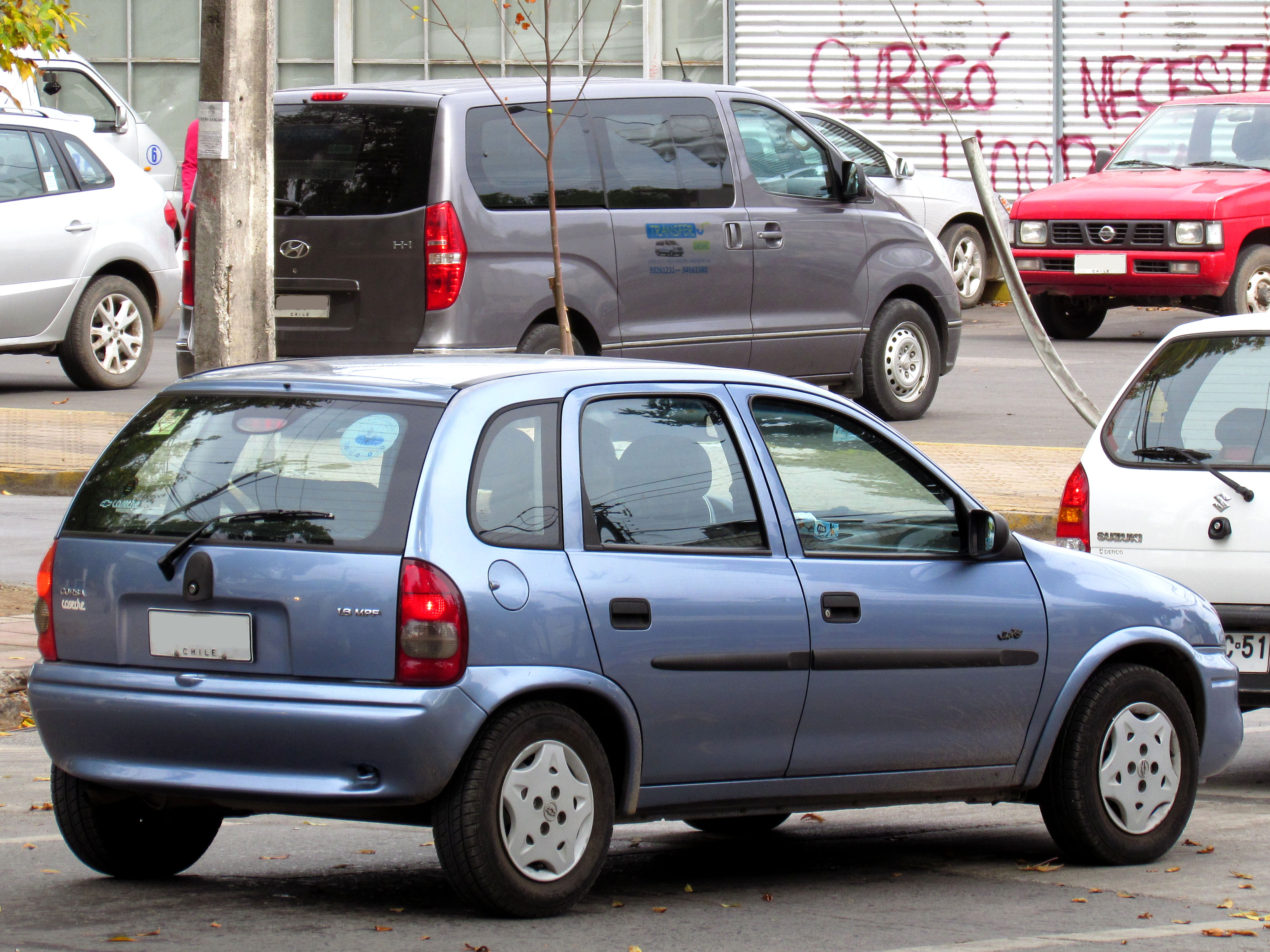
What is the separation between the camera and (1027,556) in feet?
20.8

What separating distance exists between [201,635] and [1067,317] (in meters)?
17.1

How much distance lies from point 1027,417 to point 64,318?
7044mm

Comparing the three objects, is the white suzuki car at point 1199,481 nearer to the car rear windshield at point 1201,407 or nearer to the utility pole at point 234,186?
the car rear windshield at point 1201,407

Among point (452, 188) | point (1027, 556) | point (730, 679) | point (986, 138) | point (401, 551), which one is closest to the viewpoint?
point (401, 551)

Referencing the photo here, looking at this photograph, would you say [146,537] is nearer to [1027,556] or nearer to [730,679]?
[730,679]

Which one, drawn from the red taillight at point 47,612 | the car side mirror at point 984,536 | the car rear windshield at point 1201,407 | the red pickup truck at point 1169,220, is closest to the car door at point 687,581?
the car side mirror at point 984,536

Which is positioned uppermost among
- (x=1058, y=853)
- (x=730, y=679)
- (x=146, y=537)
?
(x=146, y=537)

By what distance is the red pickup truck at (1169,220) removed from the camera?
19.2 meters

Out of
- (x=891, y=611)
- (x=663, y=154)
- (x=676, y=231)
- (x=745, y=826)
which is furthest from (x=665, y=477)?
(x=663, y=154)

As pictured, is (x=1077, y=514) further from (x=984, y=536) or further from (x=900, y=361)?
(x=900, y=361)

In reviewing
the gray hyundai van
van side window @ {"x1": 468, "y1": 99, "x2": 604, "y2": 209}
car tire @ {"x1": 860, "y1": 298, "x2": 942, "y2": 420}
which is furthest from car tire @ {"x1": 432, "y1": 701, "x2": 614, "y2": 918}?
car tire @ {"x1": 860, "y1": 298, "x2": 942, "y2": 420}

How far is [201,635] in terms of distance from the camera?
17.5ft

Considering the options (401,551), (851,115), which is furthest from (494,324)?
(851,115)

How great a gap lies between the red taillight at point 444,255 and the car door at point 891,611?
20.3 ft
